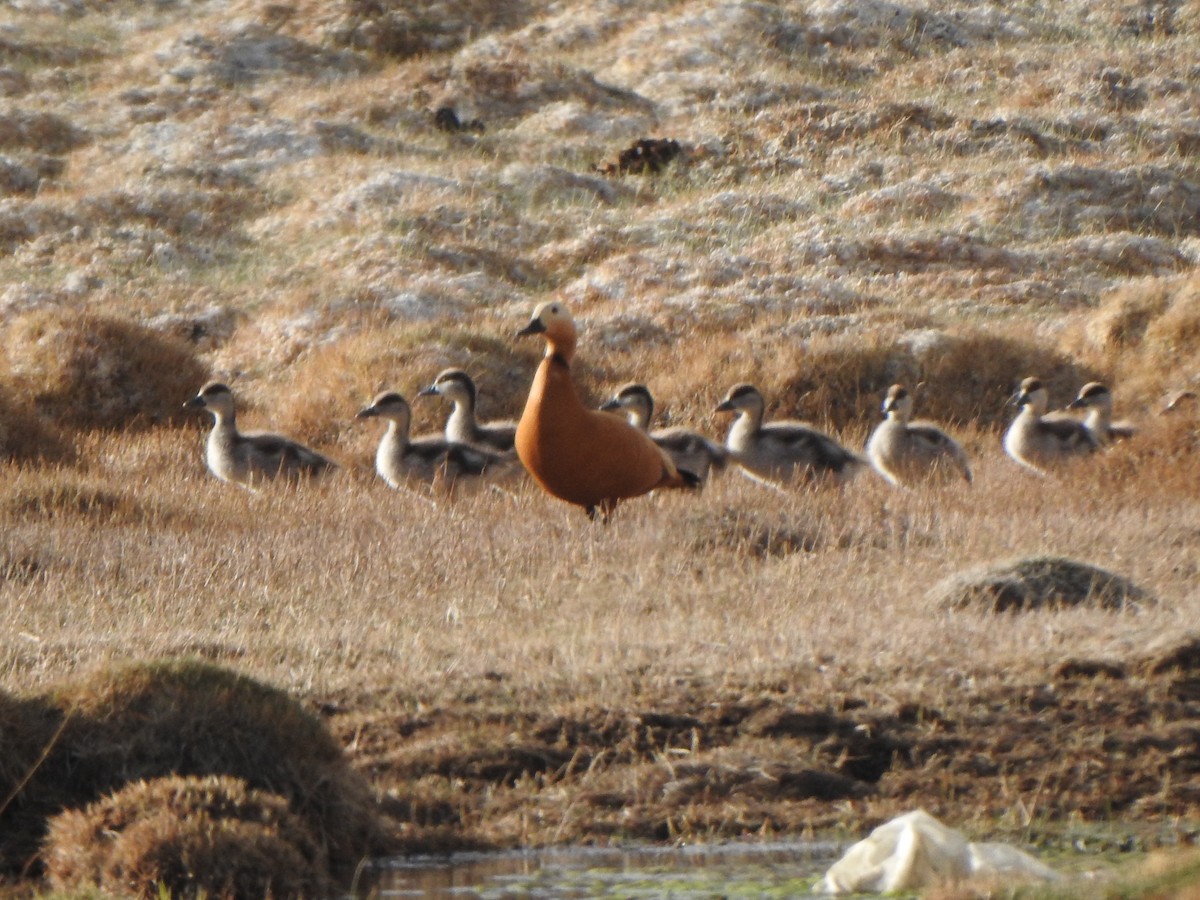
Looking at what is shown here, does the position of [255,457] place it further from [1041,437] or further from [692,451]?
[1041,437]

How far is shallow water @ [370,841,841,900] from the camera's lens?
600 centimetres

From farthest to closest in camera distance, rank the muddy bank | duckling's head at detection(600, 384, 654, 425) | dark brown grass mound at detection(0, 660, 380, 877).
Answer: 1. duckling's head at detection(600, 384, 654, 425)
2. the muddy bank
3. dark brown grass mound at detection(0, 660, 380, 877)

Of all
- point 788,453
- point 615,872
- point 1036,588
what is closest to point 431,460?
point 788,453

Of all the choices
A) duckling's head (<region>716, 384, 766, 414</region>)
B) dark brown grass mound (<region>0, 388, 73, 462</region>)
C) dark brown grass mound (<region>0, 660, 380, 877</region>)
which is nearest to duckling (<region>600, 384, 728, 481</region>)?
duckling's head (<region>716, 384, 766, 414</region>)

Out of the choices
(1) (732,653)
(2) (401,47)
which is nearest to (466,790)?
(1) (732,653)

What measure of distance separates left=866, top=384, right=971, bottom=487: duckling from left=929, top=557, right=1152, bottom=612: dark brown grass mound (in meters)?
5.13

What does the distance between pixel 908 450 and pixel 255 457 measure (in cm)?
558

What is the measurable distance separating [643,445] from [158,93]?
79.7 feet

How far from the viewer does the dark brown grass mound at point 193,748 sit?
6438mm

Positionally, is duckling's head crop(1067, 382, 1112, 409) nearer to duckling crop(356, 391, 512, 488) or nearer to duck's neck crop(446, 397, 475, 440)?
duckling crop(356, 391, 512, 488)

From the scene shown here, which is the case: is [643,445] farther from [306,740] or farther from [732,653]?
[306,740]

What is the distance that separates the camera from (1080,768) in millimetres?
7047

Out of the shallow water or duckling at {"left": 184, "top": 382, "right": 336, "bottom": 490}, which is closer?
the shallow water

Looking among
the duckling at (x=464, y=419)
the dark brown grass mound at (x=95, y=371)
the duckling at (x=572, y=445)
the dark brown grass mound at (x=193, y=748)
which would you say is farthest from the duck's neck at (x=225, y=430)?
the dark brown grass mound at (x=193, y=748)
